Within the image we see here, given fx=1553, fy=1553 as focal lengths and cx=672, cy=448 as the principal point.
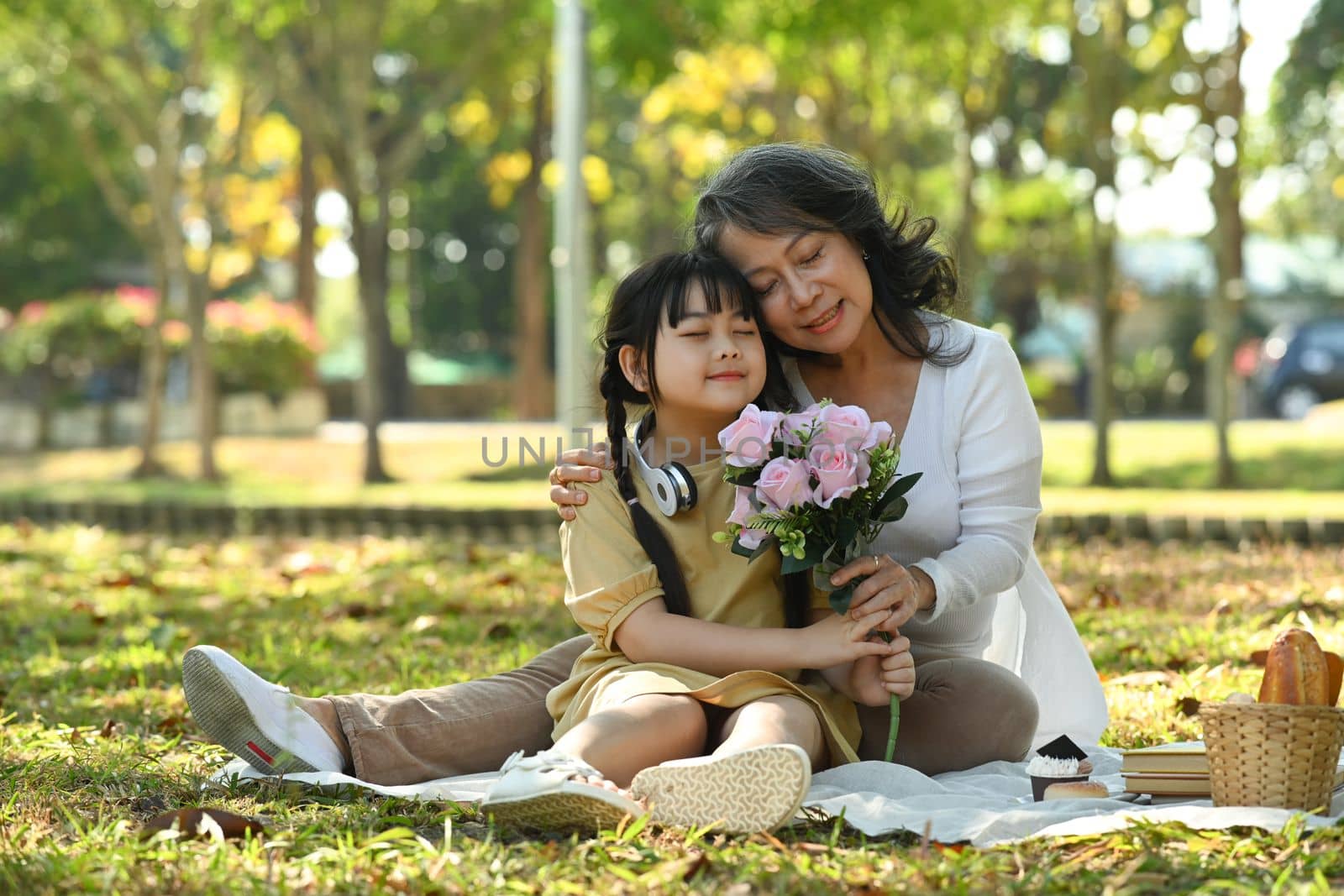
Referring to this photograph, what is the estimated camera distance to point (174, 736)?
12.9 feet

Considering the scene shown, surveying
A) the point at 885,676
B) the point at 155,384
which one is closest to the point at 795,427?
the point at 885,676

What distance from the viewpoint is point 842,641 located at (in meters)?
3.06

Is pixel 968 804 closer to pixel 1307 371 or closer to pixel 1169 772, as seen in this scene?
pixel 1169 772

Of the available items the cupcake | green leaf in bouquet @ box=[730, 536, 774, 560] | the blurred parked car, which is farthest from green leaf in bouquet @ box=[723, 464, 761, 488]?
the blurred parked car

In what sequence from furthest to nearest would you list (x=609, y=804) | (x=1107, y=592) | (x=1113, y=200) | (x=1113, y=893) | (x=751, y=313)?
(x=1113, y=200) → (x=1107, y=592) → (x=751, y=313) → (x=609, y=804) → (x=1113, y=893)

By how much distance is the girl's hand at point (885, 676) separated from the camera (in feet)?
10.3

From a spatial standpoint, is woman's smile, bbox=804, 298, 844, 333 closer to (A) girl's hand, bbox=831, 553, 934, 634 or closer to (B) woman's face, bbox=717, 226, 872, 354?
(B) woman's face, bbox=717, 226, 872, 354

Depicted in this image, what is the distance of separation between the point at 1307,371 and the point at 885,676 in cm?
2042

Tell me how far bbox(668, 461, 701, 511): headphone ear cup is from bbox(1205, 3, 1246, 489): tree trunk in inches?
340

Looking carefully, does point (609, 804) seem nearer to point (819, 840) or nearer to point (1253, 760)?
point (819, 840)

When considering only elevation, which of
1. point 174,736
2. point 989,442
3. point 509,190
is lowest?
point 174,736

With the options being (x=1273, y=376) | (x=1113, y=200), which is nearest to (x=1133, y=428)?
(x=1113, y=200)

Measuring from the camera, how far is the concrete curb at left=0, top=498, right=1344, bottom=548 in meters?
8.00

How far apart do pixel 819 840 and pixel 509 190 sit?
20.1 metres
